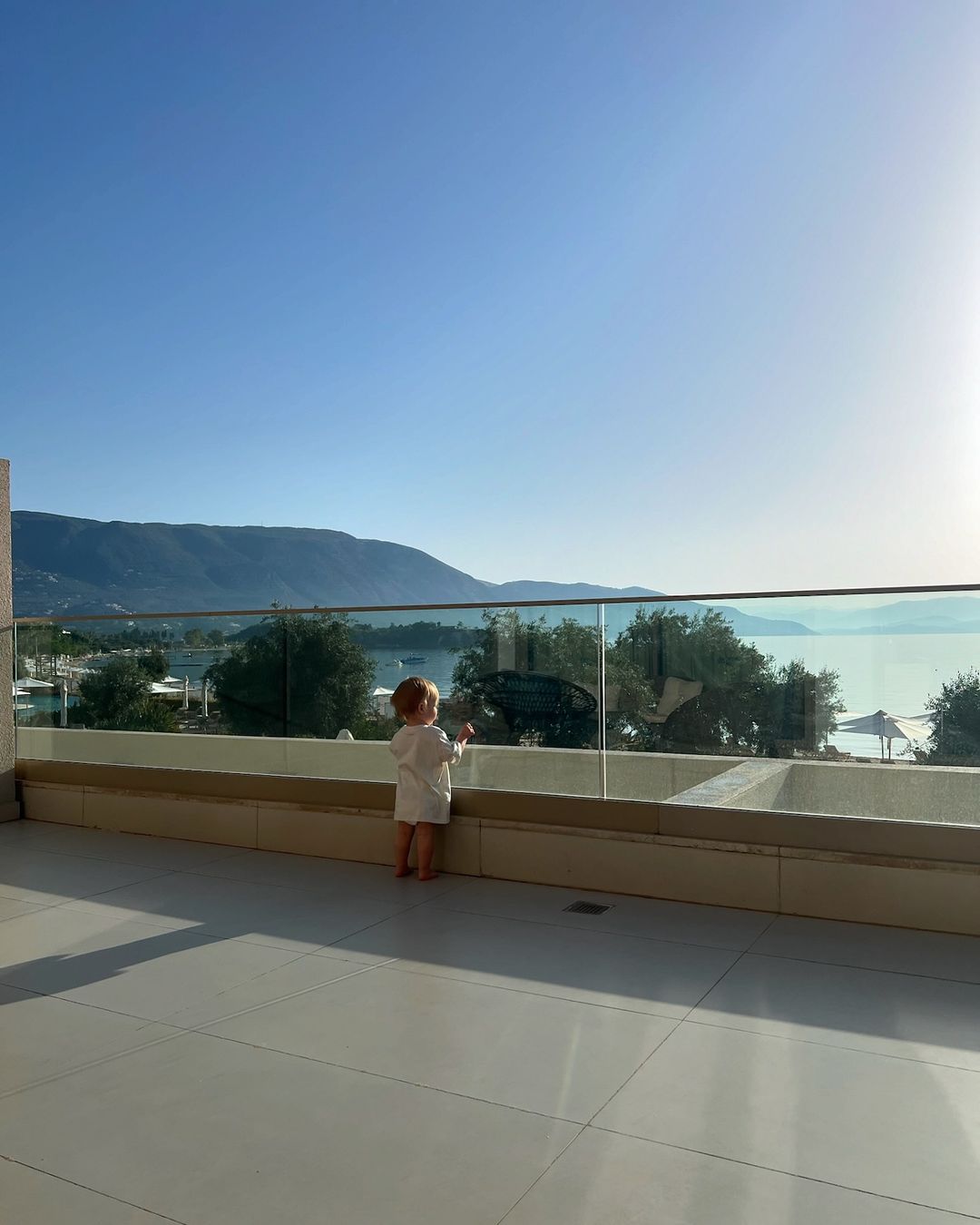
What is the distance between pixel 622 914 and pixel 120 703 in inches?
143

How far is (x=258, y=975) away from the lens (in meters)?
3.47

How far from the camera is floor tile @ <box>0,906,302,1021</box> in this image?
10.8 ft

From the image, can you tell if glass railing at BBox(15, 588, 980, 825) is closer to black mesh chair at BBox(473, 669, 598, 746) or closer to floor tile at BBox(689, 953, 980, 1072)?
A: black mesh chair at BBox(473, 669, 598, 746)

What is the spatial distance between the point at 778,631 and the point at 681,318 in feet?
250

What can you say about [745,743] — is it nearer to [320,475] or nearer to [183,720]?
[183,720]

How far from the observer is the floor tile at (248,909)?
398cm

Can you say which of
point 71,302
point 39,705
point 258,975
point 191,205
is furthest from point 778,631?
point 71,302

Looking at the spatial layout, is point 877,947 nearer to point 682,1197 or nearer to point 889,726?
point 889,726

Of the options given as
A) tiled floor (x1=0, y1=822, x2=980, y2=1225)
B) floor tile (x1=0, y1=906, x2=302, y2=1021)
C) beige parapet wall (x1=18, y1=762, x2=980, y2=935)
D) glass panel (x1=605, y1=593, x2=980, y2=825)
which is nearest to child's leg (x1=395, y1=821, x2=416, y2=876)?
beige parapet wall (x1=18, y1=762, x2=980, y2=935)

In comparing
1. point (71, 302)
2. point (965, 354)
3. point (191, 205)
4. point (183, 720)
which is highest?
point (965, 354)

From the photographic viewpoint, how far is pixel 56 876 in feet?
16.4

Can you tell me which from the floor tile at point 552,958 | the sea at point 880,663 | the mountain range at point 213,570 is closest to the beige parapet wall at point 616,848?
the sea at point 880,663

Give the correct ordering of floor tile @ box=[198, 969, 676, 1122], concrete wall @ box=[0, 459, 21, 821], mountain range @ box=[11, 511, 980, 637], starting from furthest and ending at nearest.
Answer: mountain range @ box=[11, 511, 980, 637] < concrete wall @ box=[0, 459, 21, 821] < floor tile @ box=[198, 969, 676, 1122]

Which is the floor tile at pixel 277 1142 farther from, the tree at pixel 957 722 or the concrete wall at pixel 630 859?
the tree at pixel 957 722
